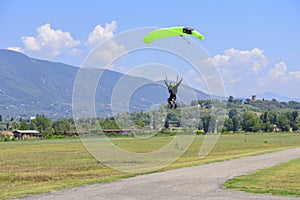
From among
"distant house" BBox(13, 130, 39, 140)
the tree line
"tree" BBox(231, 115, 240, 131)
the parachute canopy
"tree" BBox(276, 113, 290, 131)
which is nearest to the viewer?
the parachute canopy

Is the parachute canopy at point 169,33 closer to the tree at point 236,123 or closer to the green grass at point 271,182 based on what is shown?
the green grass at point 271,182

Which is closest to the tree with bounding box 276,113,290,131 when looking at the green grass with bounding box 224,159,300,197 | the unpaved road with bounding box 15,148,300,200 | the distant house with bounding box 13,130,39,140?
the distant house with bounding box 13,130,39,140

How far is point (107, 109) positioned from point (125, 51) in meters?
4.14

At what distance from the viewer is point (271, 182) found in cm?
2347

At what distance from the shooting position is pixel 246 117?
184125mm

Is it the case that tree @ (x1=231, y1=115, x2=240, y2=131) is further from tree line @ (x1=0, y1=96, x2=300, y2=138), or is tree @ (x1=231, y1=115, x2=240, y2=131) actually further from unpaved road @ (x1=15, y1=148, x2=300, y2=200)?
unpaved road @ (x1=15, y1=148, x2=300, y2=200)

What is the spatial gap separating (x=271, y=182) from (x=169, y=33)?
812 cm

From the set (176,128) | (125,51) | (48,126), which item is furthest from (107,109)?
(48,126)

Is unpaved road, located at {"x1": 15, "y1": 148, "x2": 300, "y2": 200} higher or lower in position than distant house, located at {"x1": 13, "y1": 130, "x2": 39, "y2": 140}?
lower

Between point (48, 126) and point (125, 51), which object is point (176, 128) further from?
point (48, 126)

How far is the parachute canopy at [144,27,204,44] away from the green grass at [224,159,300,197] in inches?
261

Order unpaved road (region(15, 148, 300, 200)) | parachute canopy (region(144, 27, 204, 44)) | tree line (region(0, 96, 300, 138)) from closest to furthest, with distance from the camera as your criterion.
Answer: unpaved road (region(15, 148, 300, 200))
parachute canopy (region(144, 27, 204, 44))
tree line (region(0, 96, 300, 138))

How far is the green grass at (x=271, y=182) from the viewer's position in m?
20.5

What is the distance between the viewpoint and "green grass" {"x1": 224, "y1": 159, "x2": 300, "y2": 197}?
2052 cm
